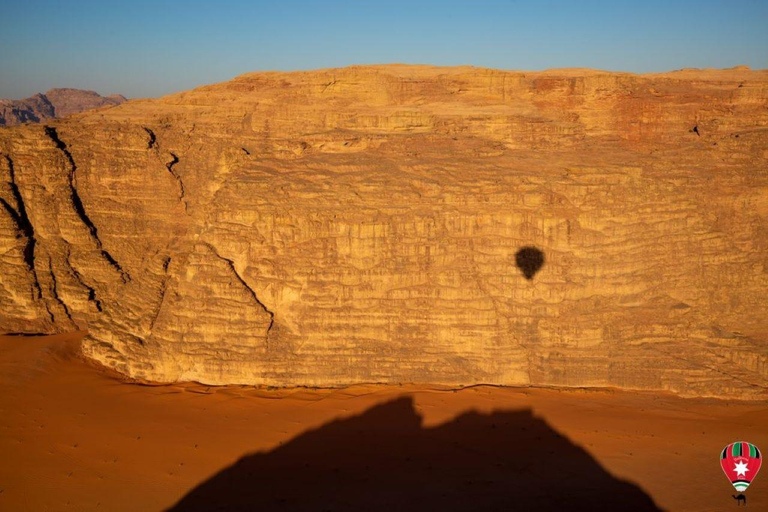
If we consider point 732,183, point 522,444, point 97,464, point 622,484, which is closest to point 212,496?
point 97,464

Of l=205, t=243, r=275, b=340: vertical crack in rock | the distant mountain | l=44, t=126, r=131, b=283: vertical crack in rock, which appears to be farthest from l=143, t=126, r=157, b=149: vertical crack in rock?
the distant mountain

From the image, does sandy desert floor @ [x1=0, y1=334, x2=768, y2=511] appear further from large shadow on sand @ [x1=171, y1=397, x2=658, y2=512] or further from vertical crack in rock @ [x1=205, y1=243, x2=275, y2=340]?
vertical crack in rock @ [x1=205, y1=243, x2=275, y2=340]

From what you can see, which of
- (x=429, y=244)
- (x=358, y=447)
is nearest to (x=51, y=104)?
(x=429, y=244)

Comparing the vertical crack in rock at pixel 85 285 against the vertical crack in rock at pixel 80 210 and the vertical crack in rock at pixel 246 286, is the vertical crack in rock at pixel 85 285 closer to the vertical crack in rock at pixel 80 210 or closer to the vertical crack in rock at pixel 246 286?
the vertical crack in rock at pixel 80 210

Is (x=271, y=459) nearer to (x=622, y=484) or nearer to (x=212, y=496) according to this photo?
(x=212, y=496)

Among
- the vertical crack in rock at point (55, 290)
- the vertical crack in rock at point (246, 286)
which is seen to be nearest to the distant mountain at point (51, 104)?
the vertical crack in rock at point (55, 290)

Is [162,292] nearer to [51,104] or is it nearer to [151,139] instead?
[151,139]
